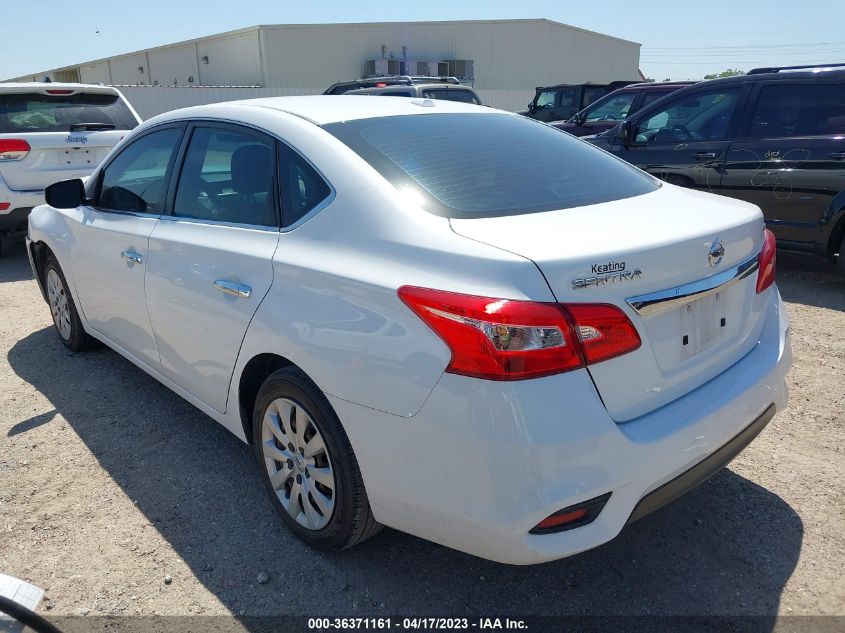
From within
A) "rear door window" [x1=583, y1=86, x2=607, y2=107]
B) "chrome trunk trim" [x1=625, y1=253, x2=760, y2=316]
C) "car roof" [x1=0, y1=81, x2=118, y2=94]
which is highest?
"car roof" [x1=0, y1=81, x2=118, y2=94]

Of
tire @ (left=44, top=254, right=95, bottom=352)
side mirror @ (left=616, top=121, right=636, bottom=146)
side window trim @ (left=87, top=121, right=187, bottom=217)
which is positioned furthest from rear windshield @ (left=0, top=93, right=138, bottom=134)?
side mirror @ (left=616, top=121, right=636, bottom=146)

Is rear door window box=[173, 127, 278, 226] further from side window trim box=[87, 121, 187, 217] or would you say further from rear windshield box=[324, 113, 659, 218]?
rear windshield box=[324, 113, 659, 218]

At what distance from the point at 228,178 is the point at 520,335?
180 cm

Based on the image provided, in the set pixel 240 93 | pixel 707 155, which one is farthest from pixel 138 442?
pixel 240 93

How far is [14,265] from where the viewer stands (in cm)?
777

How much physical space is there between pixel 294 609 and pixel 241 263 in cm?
130

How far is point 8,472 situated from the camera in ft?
11.0

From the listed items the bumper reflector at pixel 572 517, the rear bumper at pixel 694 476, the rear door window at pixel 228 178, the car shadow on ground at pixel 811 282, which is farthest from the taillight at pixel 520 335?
the car shadow on ground at pixel 811 282

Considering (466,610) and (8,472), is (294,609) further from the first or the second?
(8,472)

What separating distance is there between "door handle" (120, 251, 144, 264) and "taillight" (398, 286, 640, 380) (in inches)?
80.5

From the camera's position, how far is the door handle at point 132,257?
11.1ft

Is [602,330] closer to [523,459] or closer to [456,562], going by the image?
[523,459]

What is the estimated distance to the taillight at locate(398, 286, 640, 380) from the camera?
73.4 inches

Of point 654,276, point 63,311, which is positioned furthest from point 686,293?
point 63,311
